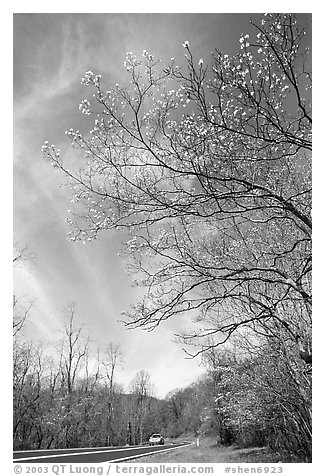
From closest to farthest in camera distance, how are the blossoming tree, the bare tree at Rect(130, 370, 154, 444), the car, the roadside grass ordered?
the blossoming tree → the roadside grass → the bare tree at Rect(130, 370, 154, 444) → the car

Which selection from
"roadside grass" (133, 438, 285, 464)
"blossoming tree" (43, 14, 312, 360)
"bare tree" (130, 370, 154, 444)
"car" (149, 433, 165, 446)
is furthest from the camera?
"car" (149, 433, 165, 446)

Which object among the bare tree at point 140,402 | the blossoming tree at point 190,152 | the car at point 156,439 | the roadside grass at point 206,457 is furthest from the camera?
the car at point 156,439

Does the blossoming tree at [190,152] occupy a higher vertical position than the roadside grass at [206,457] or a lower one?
higher

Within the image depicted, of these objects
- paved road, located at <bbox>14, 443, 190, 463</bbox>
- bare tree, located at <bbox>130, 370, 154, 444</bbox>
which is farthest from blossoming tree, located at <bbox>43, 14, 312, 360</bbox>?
bare tree, located at <bbox>130, 370, 154, 444</bbox>

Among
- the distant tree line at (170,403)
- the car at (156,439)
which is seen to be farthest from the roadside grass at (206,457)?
the car at (156,439)

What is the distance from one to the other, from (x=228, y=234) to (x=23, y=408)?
25.4 feet

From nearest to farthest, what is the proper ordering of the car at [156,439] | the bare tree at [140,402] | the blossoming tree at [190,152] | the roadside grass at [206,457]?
the blossoming tree at [190,152] → the roadside grass at [206,457] → the bare tree at [140,402] → the car at [156,439]

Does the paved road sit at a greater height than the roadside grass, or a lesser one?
greater

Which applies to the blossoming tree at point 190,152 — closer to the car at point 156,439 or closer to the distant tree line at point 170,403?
the distant tree line at point 170,403

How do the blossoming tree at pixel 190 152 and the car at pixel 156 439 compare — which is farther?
the car at pixel 156 439

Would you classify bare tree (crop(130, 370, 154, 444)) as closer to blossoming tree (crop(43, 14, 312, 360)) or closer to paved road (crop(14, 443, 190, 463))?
paved road (crop(14, 443, 190, 463))

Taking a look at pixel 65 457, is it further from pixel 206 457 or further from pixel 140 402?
pixel 140 402

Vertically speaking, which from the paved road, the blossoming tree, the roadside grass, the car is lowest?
the car
